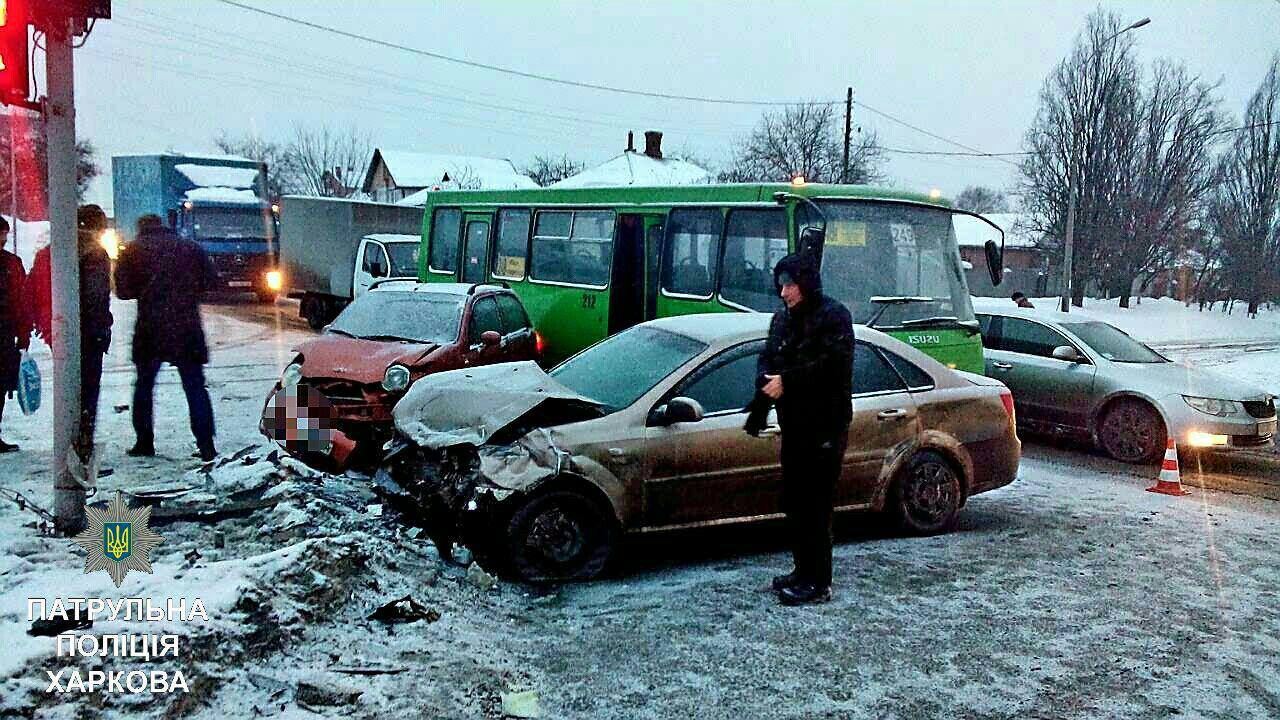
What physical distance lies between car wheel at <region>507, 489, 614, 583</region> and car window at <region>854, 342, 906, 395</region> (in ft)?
6.94

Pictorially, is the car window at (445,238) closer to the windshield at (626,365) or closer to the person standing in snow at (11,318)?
the person standing in snow at (11,318)

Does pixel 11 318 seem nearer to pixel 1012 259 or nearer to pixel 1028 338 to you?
pixel 1028 338

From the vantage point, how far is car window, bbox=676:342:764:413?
246 inches

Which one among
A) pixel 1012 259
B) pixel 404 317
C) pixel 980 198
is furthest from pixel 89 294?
pixel 980 198

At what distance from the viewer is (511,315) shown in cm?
1034

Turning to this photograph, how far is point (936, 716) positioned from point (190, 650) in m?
3.09

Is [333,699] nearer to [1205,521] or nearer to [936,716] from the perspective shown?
[936,716]

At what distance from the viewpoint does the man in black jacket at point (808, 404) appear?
5.20 meters

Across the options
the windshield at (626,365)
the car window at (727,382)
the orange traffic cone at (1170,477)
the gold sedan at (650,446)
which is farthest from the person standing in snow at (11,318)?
the orange traffic cone at (1170,477)

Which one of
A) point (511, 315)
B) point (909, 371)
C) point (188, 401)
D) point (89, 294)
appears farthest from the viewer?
point (511, 315)

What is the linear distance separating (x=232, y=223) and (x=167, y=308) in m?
20.0

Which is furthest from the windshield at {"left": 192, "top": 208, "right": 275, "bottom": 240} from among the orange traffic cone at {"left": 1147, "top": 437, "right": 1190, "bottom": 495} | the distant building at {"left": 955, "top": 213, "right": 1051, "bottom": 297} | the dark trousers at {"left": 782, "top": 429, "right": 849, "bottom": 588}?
the distant building at {"left": 955, "top": 213, "right": 1051, "bottom": 297}

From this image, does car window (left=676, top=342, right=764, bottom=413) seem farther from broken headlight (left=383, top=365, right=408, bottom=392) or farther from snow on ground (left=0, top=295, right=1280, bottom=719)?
broken headlight (left=383, top=365, right=408, bottom=392)

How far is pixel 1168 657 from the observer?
4832 millimetres
